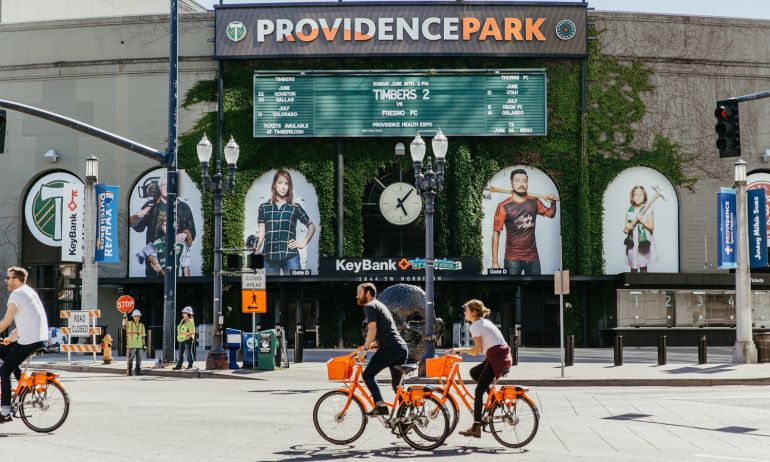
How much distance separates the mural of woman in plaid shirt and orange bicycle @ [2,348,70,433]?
30031 mm

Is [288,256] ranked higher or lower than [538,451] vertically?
higher

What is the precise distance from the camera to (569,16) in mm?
42812

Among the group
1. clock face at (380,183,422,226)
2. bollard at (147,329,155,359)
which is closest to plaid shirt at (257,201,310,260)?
clock face at (380,183,422,226)

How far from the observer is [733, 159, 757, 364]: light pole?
2919 centimetres

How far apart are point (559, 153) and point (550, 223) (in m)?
3.16

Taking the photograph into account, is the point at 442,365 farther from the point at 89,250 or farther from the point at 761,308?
the point at 761,308

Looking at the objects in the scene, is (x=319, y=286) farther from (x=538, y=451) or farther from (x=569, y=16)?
(x=538, y=451)

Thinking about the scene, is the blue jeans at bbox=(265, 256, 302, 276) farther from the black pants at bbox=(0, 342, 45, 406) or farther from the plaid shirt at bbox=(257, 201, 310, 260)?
the black pants at bbox=(0, 342, 45, 406)

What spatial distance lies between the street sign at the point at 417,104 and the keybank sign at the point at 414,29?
1160 millimetres

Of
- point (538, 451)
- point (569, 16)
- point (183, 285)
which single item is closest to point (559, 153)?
point (569, 16)

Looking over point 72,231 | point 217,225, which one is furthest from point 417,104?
point 217,225

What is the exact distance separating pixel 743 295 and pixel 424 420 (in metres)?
20.8

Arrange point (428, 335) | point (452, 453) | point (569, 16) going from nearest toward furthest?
point (452, 453)
point (428, 335)
point (569, 16)

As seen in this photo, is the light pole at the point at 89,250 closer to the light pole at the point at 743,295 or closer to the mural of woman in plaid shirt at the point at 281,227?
the mural of woman in plaid shirt at the point at 281,227
